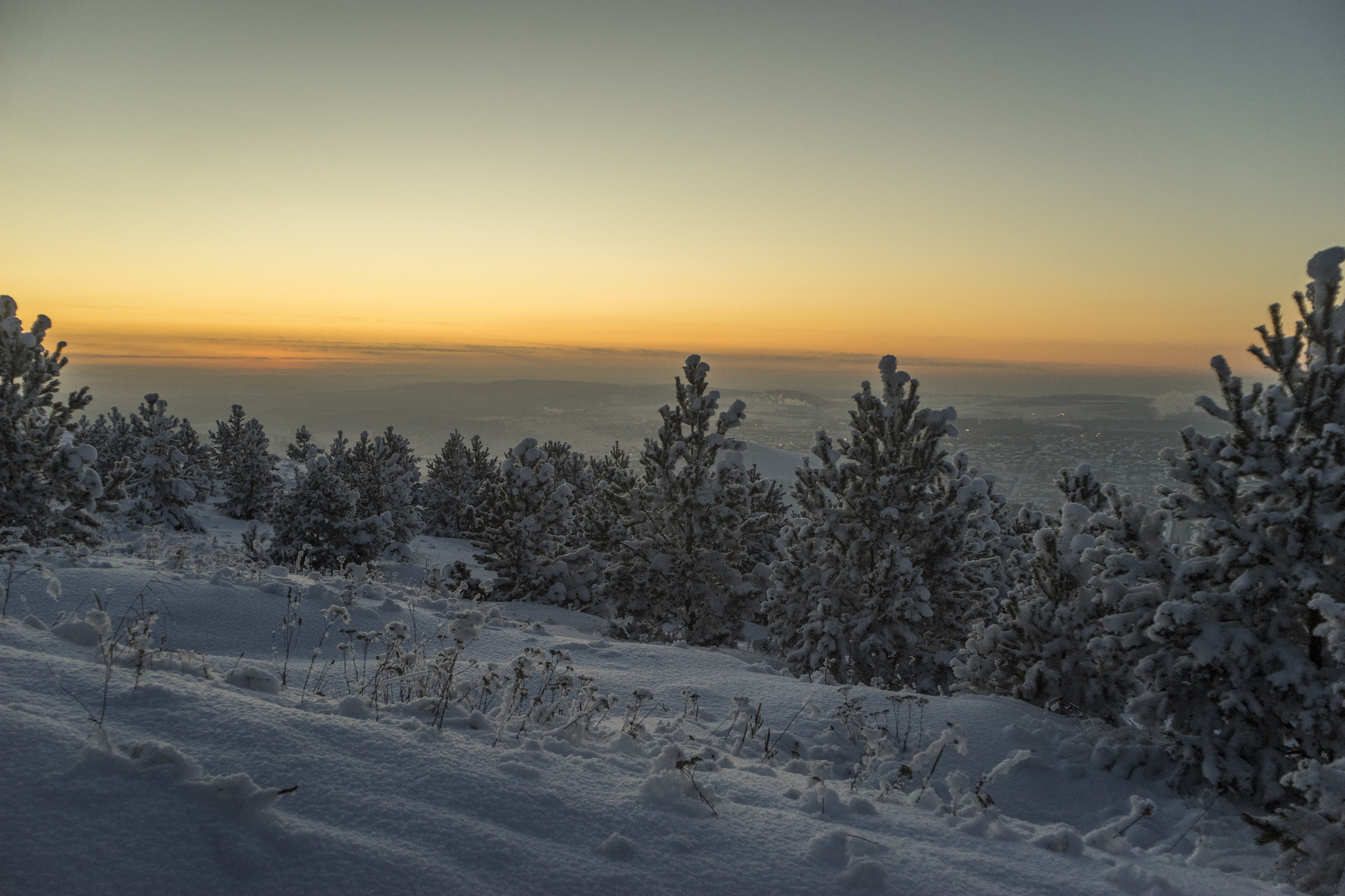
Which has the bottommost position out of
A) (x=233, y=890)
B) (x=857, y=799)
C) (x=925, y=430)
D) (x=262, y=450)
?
(x=262, y=450)

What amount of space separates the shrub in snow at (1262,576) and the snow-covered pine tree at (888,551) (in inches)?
217

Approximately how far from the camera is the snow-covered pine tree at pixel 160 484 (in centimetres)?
2583

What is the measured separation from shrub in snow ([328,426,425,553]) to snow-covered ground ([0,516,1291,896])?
21020mm

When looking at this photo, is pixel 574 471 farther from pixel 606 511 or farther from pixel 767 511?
pixel 606 511

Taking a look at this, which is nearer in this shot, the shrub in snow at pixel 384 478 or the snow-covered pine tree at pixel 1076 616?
the snow-covered pine tree at pixel 1076 616

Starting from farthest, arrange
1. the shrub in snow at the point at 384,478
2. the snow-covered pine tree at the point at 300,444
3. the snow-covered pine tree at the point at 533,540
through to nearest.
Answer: the snow-covered pine tree at the point at 300,444 < the shrub in snow at the point at 384,478 < the snow-covered pine tree at the point at 533,540

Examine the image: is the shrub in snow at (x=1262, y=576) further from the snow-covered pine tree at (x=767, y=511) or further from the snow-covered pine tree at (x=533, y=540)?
the snow-covered pine tree at (x=767, y=511)

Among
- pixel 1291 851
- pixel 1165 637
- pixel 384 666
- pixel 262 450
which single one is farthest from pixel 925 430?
pixel 262 450

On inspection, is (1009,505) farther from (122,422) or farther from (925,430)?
(122,422)

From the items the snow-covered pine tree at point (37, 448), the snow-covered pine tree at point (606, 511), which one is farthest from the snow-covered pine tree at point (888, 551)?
the snow-covered pine tree at point (37, 448)

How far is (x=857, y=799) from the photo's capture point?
11.5 feet

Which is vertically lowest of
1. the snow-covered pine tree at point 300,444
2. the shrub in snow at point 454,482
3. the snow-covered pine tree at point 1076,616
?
the shrub in snow at point 454,482

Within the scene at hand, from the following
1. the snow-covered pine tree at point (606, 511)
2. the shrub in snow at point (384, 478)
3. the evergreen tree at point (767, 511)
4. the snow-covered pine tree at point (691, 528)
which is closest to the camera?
the snow-covered pine tree at point (691, 528)

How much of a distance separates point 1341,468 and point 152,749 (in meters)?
9.11
